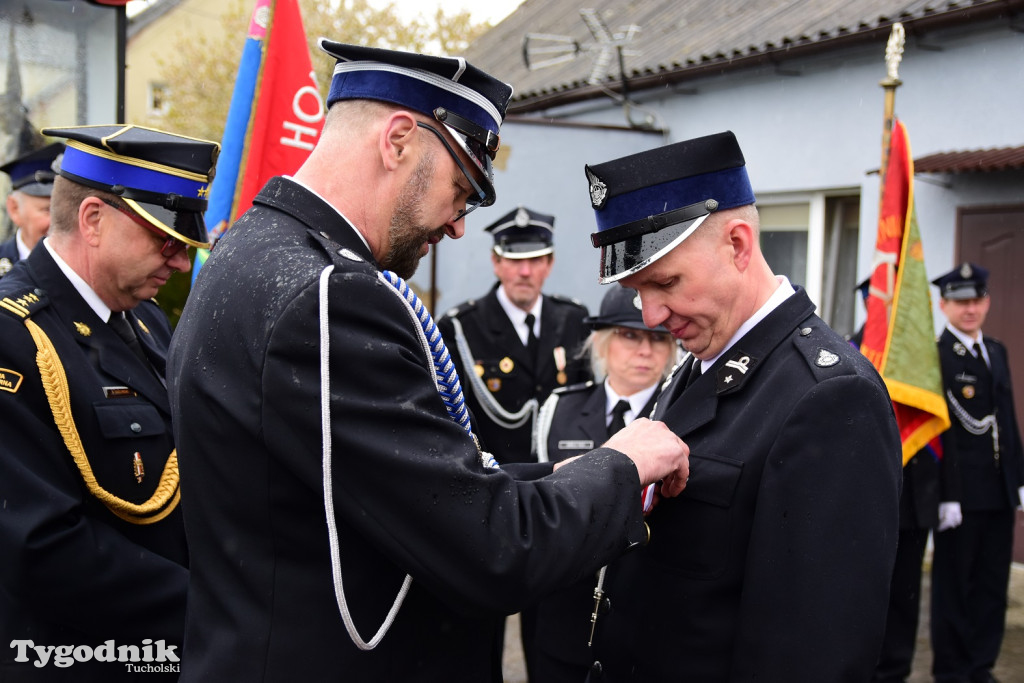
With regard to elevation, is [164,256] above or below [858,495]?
above

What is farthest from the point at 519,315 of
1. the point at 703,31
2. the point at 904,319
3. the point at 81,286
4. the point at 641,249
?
the point at 703,31

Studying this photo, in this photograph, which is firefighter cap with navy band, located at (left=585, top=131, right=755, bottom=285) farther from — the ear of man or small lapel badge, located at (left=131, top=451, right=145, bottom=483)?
small lapel badge, located at (left=131, top=451, right=145, bottom=483)

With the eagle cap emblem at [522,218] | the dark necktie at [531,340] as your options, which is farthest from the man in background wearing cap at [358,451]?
the eagle cap emblem at [522,218]

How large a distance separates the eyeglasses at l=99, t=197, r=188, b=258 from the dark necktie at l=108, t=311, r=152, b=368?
24cm

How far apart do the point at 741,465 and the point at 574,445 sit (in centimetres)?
198

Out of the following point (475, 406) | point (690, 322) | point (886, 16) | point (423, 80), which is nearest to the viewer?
point (423, 80)

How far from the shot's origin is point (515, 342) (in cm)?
575

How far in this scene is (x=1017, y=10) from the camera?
5641mm

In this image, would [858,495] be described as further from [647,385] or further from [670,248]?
[647,385]

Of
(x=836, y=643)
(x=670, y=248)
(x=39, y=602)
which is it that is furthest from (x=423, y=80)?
(x=39, y=602)

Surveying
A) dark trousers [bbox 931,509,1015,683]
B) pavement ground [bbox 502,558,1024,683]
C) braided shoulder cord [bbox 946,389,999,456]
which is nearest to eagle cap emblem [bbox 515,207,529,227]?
pavement ground [bbox 502,558,1024,683]

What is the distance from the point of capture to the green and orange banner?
401 centimetres

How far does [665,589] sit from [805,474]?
1.44 feet

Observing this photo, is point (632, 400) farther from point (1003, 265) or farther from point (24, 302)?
point (1003, 265)
